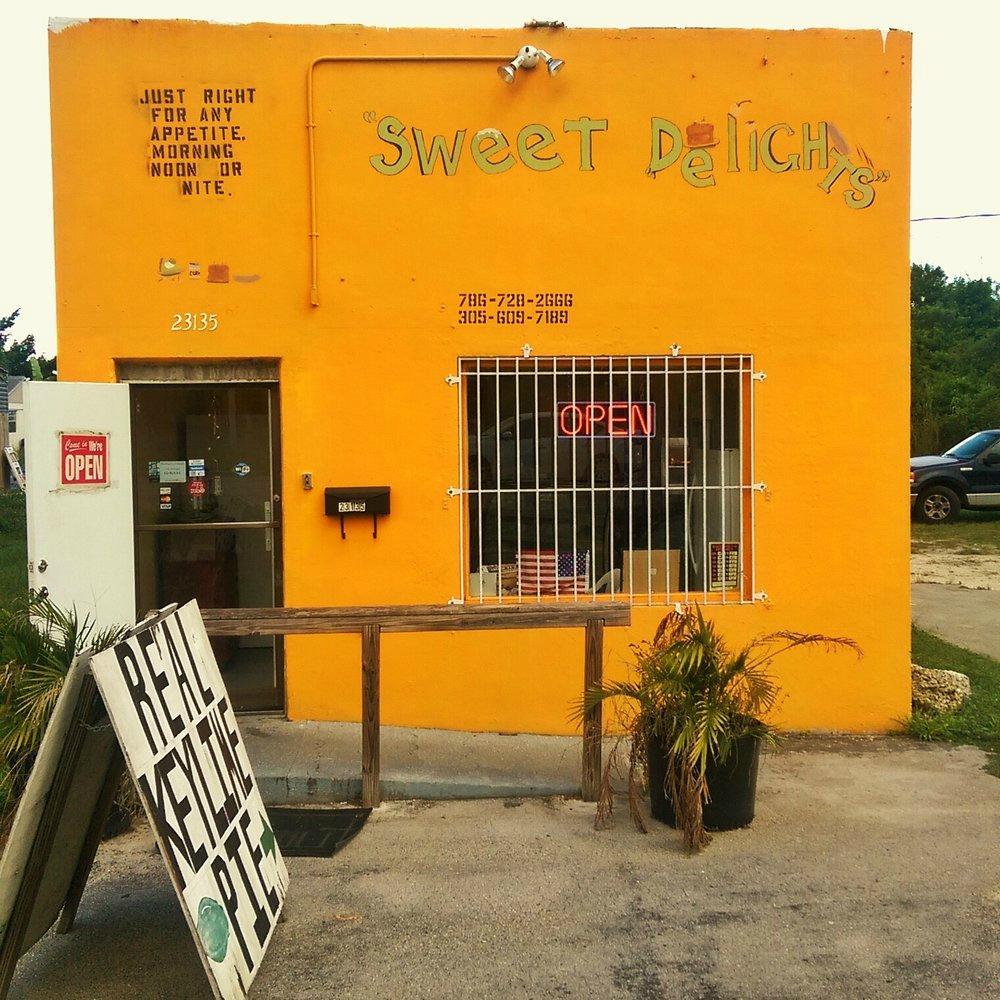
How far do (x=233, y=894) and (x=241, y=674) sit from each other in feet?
10.6

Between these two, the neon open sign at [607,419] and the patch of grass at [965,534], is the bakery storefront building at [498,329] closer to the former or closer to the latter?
the neon open sign at [607,419]

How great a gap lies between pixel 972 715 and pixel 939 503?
11996 millimetres

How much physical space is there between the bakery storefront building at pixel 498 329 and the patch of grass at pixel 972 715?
30 cm

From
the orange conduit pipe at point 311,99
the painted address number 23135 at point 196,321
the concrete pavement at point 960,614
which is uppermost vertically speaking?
the orange conduit pipe at point 311,99

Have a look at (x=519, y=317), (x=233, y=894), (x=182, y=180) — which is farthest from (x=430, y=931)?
(x=182, y=180)

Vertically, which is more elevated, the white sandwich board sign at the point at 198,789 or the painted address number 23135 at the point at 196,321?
the painted address number 23135 at the point at 196,321

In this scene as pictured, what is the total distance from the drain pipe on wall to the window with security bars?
1123mm

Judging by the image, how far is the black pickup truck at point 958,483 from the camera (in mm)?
17562

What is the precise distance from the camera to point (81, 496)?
224 inches

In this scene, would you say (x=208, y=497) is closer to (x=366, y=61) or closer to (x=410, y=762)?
(x=410, y=762)

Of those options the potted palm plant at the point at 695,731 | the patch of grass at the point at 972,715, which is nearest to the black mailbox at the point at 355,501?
the potted palm plant at the point at 695,731

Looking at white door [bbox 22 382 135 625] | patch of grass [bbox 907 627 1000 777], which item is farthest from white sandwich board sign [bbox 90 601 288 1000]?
patch of grass [bbox 907 627 1000 777]

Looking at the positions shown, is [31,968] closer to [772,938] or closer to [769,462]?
[772,938]

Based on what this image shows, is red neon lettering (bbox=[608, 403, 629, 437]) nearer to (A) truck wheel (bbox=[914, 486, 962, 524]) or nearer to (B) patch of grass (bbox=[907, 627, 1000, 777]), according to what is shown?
(B) patch of grass (bbox=[907, 627, 1000, 777])
